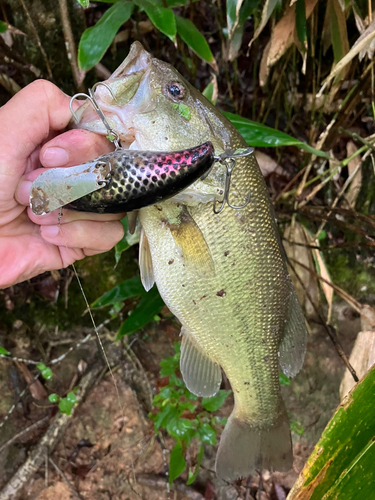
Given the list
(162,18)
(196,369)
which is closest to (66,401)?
(196,369)

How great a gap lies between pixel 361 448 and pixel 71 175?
1011 millimetres

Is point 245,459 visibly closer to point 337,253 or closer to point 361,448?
point 361,448

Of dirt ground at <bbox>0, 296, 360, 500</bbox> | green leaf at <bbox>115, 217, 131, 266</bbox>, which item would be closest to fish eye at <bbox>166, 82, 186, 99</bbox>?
green leaf at <bbox>115, 217, 131, 266</bbox>

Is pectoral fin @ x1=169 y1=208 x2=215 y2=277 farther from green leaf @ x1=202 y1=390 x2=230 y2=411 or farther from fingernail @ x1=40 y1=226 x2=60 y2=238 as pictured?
green leaf @ x1=202 y1=390 x2=230 y2=411

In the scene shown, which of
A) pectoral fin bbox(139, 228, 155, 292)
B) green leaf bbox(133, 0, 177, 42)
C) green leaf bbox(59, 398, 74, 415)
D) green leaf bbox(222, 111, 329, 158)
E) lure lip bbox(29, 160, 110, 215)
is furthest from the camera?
green leaf bbox(59, 398, 74, 415)

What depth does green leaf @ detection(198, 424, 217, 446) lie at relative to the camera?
167 cm

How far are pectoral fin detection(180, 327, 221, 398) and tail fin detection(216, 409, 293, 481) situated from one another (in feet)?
0.75

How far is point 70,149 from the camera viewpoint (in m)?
0.89

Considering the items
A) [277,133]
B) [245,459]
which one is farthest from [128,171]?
[245,459]

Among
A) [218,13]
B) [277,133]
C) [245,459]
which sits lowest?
[245,459]

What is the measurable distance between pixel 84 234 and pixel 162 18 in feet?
3.02

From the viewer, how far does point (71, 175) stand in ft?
2.47

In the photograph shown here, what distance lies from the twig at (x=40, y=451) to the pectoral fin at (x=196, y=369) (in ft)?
3.22

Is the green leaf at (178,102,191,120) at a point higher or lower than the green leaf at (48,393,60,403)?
higher
